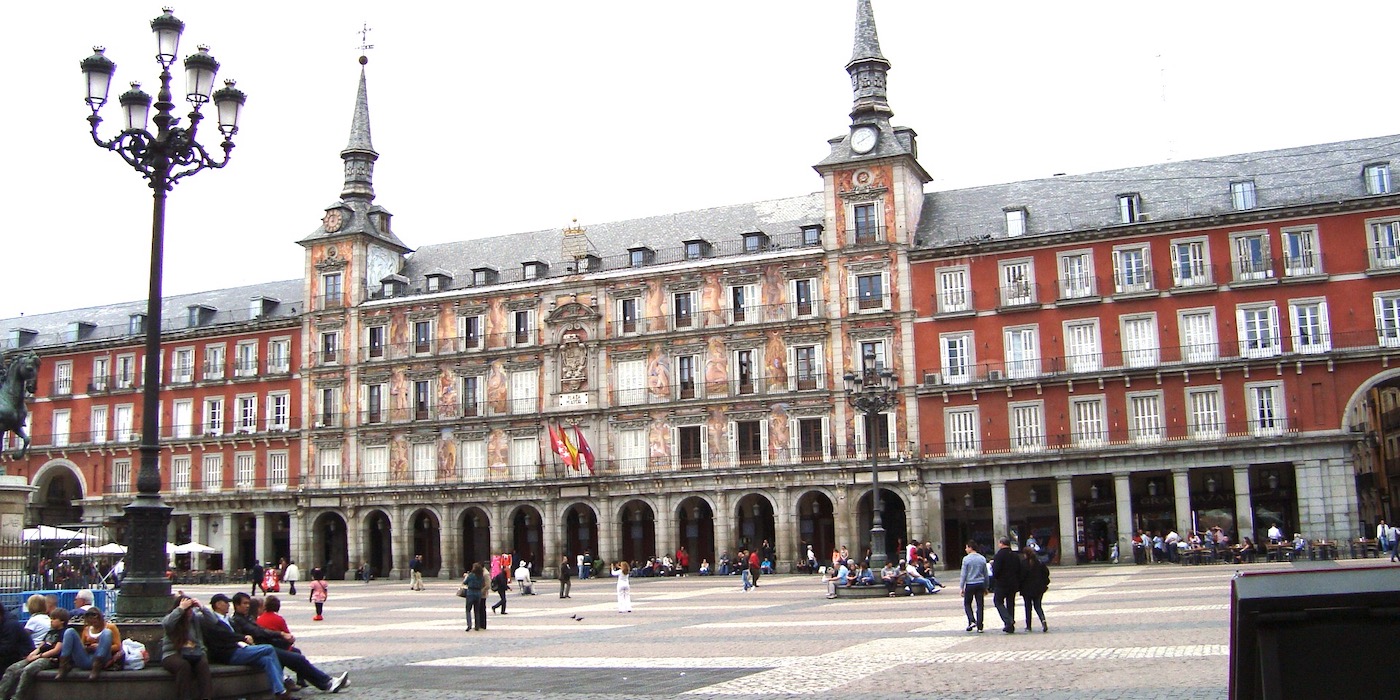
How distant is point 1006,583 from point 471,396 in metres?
45.3

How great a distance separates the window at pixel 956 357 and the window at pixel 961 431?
53.7 inches

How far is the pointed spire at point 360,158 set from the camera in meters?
68.5

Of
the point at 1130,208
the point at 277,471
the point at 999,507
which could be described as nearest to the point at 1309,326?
the point at 1130,208

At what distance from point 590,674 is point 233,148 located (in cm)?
830

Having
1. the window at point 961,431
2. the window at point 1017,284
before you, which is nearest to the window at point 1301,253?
the window at point 1017,284

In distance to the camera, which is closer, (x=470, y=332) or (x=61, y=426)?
(x=470, y=332)

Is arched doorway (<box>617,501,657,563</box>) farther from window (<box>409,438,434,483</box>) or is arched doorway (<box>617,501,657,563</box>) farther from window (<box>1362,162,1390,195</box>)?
window (<box>1362,162,1390,195</box>)

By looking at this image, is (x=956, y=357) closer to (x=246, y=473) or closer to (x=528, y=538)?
(x=528, y=538)

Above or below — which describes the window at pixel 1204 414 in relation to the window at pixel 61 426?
below

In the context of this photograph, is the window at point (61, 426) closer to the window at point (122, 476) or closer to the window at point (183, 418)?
the window at point (122, 476)

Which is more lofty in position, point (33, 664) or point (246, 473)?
point (246, 473)

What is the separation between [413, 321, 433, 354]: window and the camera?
2480 inches

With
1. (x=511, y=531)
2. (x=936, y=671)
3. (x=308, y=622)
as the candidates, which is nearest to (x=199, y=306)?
(x=511, y=531)

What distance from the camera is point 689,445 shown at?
57.4m
